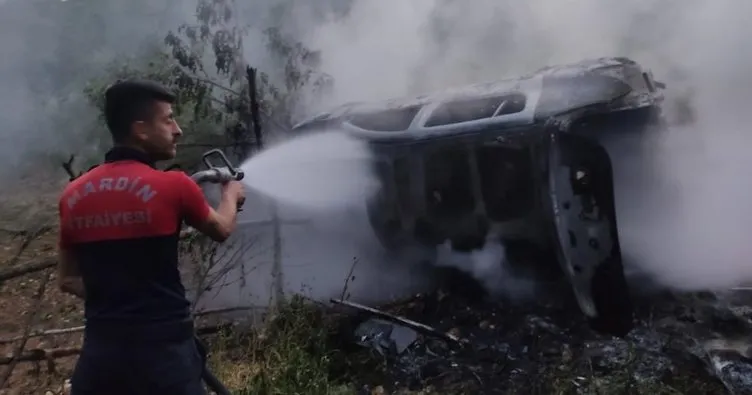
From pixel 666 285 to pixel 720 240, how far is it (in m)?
0.68

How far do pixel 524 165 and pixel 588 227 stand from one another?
62 cm

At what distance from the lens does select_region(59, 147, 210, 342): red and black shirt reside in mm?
2178

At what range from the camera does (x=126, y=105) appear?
231cm

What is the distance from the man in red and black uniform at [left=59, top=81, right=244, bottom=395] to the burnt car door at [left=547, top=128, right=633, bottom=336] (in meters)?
2.46

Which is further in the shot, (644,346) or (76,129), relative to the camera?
(76,129)

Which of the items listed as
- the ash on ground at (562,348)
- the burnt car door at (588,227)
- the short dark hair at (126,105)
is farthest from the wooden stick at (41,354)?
the burnt car door at (588,227)

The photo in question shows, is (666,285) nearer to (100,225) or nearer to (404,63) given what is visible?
(100,225)

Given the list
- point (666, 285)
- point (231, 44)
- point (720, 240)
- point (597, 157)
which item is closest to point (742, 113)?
point (720, 240)

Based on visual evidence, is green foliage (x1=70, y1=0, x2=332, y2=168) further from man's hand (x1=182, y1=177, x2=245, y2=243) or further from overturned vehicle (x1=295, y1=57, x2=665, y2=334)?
man's hand (x1=182, y1=177, x2=245, y2=243)

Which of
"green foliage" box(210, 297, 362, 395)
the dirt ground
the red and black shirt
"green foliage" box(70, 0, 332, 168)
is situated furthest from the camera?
"green foliage" box(70, 0, 332, 168)

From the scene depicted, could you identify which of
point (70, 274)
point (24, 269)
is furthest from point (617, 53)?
point (70, 274)

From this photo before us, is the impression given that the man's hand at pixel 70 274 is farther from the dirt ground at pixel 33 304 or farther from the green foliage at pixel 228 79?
the green foliage at pixel 228 79

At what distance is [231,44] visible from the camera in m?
8.41

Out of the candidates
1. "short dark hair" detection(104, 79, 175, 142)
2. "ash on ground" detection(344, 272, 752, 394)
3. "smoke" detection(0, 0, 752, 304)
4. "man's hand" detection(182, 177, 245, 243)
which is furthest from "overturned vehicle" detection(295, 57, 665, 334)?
"short dark hair" detection(104, 79, 175, 142)
